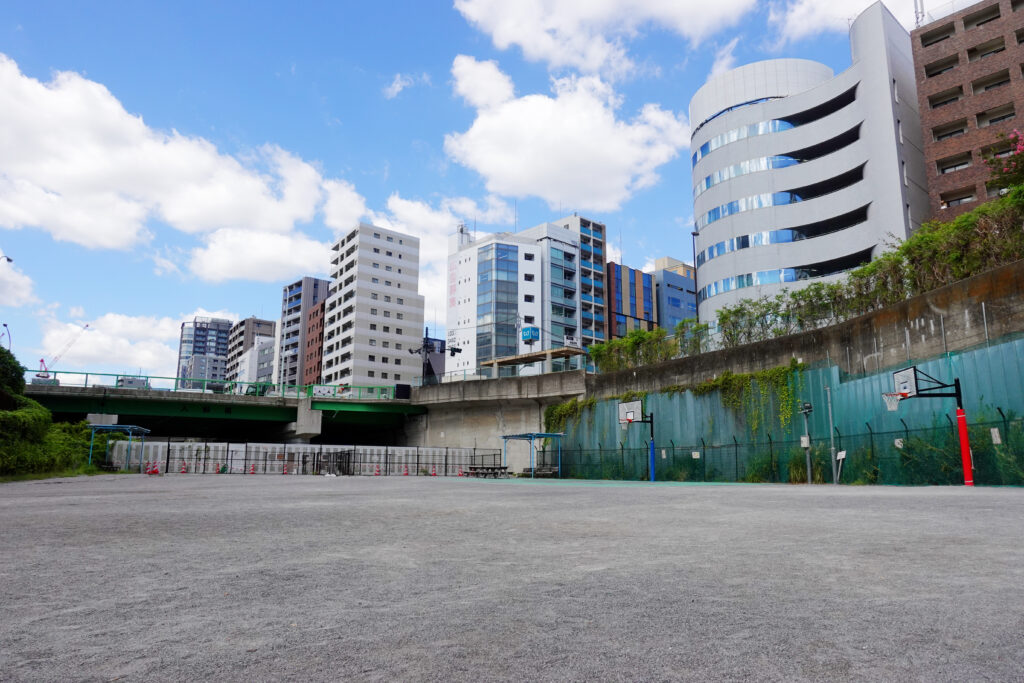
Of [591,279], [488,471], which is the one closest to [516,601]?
[488,471]

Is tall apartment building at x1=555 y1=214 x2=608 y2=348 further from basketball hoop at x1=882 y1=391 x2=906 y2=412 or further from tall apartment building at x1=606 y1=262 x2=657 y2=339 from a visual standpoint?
basketball hoop at x1=882 y1=391 x2=906 y2=412

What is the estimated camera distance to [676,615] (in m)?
4.45

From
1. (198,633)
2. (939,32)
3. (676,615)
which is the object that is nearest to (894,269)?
(676,615)

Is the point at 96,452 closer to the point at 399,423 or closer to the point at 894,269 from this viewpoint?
→ the point at 399,423

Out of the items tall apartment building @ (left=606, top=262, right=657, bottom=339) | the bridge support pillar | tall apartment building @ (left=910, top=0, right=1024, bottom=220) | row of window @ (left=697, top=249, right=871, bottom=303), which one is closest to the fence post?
row of window @ (left=697, top=249, right=871, bottom=303)

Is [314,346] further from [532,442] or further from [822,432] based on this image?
[822,432]

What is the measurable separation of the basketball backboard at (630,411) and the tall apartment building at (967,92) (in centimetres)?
2961

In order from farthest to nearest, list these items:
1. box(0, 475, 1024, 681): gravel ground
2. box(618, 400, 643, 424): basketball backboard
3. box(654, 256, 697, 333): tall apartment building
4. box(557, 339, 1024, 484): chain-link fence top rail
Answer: box(654, 256, 697, 333): tall apartment building
box(618, 400, 643, 424): basketball backboard
box(557, 339, 1024, 484): chain-link fence top rail
box(0, 475, 1024, 681): gravel ground

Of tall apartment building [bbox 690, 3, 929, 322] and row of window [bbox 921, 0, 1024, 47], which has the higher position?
row of window [bbox 921, 0, 1024, 47]

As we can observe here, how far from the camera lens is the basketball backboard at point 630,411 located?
129 feet

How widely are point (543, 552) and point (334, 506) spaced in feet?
23.8

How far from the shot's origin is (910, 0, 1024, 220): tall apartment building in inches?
1948

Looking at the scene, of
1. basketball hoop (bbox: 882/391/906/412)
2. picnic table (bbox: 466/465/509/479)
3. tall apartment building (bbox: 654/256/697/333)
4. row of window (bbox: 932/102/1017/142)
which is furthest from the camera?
tall apartment building (bbox: 654/256/697/333)

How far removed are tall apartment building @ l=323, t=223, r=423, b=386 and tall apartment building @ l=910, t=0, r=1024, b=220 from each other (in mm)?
77841
